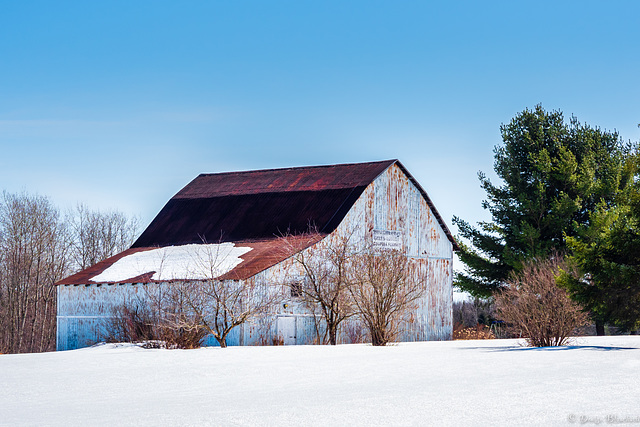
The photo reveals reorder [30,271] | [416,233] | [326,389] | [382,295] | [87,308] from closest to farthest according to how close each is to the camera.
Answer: [326,389] < [382,295] < [87,308] < [416,233] < [30,271]

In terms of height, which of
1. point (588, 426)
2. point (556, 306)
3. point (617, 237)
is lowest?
point (588, 426)

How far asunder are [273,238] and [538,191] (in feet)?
50.6

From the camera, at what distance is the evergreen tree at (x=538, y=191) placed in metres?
43.6

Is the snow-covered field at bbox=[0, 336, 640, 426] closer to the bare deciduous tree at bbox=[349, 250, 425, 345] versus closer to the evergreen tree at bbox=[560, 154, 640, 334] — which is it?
the evergreen tree at bbox=[560, 154, 640, 334]

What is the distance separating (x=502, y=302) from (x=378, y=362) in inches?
368

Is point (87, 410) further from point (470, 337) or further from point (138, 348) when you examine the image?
point (470, 337)

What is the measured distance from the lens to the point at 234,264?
33.2m

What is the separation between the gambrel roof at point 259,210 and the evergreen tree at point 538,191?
18.9 feet

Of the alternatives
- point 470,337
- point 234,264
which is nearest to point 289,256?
point 234,264

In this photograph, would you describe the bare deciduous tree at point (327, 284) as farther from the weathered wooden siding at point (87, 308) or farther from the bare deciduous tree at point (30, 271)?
the bare deciduous tree at point (30, 271)

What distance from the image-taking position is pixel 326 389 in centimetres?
1423

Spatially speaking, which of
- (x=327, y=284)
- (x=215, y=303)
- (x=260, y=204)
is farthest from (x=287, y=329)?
(x=260, y=204)

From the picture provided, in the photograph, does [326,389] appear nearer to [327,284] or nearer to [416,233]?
[327,284]

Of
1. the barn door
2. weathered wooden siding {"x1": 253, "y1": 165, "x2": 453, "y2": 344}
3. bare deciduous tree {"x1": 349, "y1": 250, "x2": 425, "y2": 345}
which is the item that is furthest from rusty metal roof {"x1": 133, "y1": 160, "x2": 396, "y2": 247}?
bare deciduous tree {"x1": 349, "y1": 250, "x2": 425, "y2": 345}
